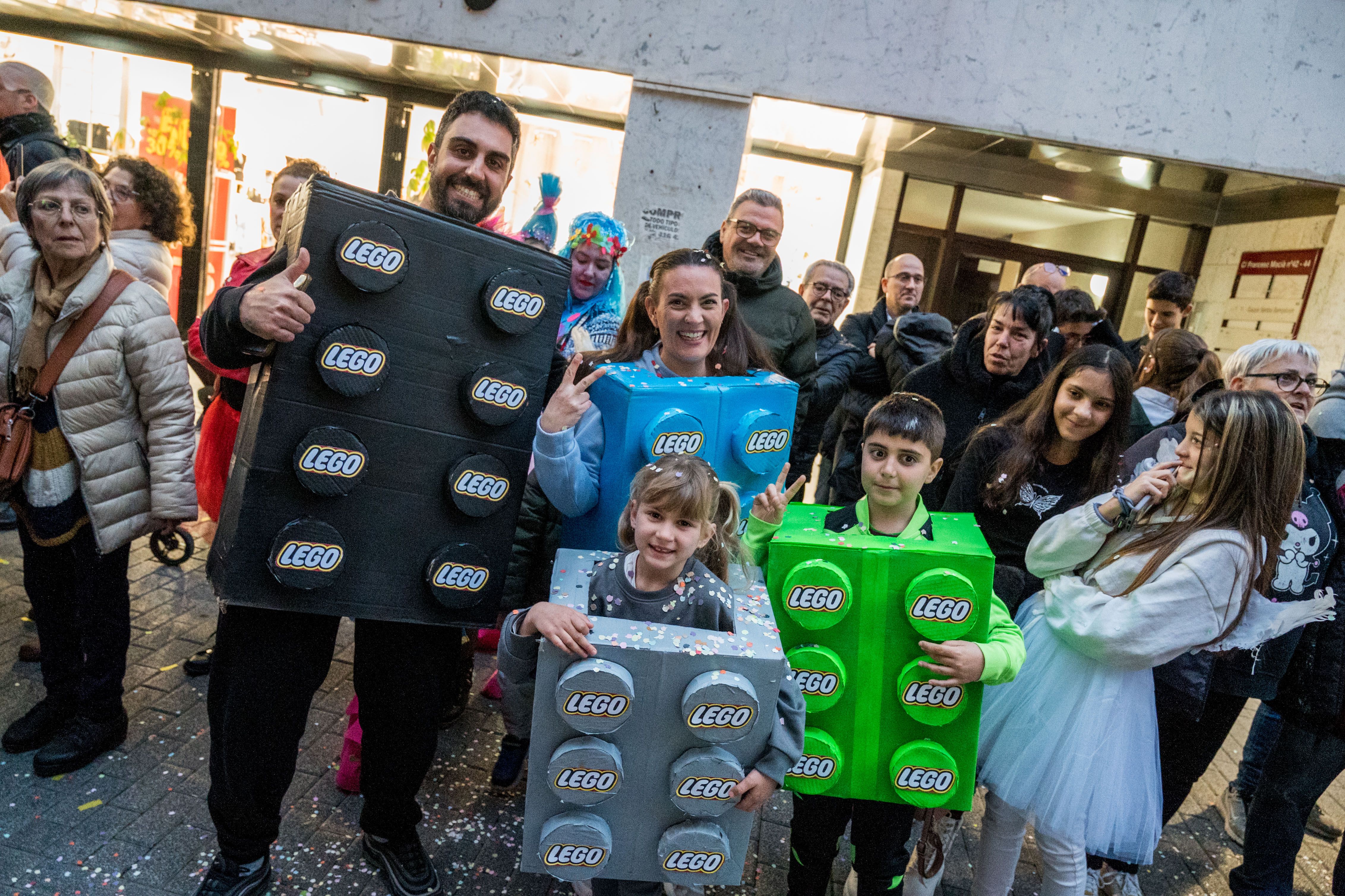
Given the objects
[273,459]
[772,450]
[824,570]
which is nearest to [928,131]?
[772,450]

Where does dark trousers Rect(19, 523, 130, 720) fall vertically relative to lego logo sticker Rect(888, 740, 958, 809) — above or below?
below

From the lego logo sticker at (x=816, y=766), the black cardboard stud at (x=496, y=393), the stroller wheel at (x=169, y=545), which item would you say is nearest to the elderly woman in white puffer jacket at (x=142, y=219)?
the stroller wheel at (x=169, y=545)

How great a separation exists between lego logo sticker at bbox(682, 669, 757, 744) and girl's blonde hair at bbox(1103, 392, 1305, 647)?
1.24m

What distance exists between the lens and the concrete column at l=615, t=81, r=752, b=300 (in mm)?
Result: 5602

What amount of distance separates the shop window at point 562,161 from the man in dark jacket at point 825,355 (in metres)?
2.88

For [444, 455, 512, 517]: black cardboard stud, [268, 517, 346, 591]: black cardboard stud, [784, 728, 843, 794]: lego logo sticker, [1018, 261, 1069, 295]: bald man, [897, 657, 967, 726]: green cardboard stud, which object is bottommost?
[784, 728, 843, 794]: lego logo sticker

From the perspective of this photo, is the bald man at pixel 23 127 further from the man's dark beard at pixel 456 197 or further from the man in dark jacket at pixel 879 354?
the man in dark jacket at pixel 879 354

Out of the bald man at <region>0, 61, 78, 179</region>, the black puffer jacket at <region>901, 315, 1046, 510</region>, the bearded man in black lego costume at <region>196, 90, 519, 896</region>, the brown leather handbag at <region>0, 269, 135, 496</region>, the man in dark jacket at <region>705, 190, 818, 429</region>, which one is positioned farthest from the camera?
the bald man at <region>0, 61, 78, 179</region>

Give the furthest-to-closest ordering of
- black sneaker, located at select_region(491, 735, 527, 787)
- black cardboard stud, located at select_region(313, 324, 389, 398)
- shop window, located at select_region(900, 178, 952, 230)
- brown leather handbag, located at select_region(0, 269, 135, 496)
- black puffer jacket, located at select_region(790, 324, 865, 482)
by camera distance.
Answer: shop window, located at select_region(900, 178, 952, 230) < black puffer jacket, located at select_region(790, 324, 865, 482) < black sneaker, located at select_region(491, 735, 527, 787) < brown leather handbag, located at select_region(0, 269, 135, 496) < black cardboard stud, located at select_region(313, 324, 389, 398)

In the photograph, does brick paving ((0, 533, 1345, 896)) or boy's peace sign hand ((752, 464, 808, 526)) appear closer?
boy's peace sign hand ((752, 464, 808, 526))

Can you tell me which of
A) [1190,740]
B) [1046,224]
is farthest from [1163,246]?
[1190,740]

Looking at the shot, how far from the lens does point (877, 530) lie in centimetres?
238

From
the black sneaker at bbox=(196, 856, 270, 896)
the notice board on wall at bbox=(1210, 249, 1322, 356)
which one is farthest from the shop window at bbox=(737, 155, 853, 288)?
the black sneaker at bbox=(196, 856, 270, 896)

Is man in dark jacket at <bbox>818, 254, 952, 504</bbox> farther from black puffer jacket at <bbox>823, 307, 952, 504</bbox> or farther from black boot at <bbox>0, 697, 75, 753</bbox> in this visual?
black boot at <bbox>0, 697, 75, 753</bbox>
